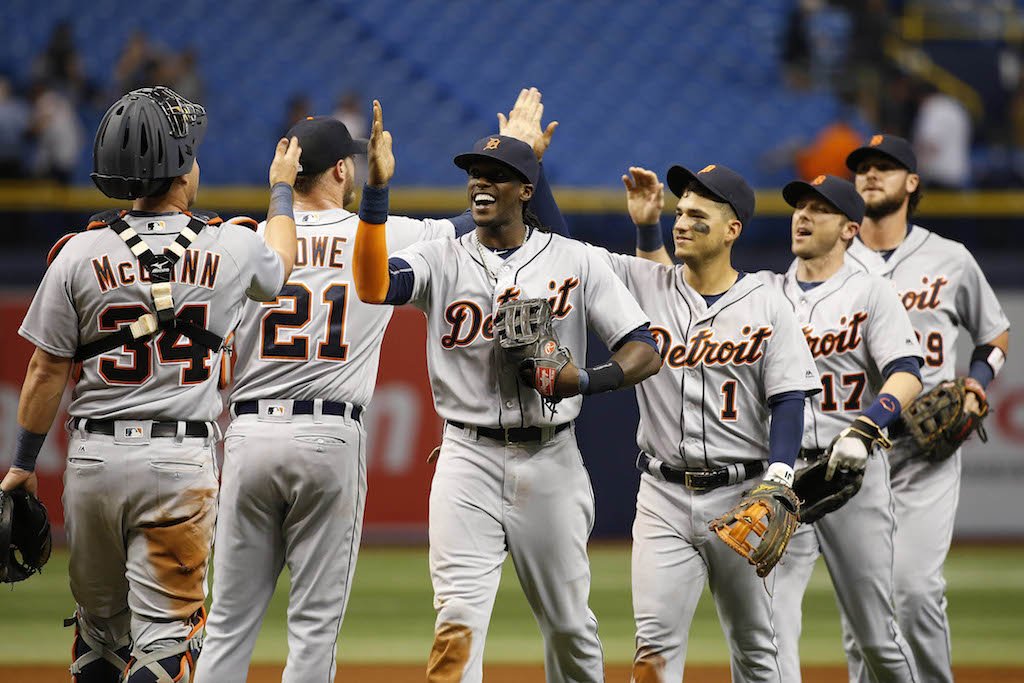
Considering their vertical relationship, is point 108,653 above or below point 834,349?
below

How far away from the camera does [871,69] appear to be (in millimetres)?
13922

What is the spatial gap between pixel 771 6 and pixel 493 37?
3418 millimetres

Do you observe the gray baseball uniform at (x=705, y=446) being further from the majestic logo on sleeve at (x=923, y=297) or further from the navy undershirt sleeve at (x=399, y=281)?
the majestic logo on sleeve at (x=923, y=297)

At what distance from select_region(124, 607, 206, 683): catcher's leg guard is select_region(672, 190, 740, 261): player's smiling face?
2164 millimetres

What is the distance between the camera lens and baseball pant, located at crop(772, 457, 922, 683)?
5.07 meters

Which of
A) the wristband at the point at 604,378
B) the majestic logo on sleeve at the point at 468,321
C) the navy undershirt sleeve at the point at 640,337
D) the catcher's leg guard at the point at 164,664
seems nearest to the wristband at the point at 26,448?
the catcher's leg guard at the point at 164,664

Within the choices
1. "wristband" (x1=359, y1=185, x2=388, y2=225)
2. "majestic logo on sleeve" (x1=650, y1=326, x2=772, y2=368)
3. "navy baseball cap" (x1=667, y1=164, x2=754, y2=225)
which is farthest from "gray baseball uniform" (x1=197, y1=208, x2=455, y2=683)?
"navy baseball cap" (x1=667, y1=164, x2=754, y2=225)

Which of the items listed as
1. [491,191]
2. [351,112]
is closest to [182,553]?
[491,191]

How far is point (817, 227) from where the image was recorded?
5.35 meters

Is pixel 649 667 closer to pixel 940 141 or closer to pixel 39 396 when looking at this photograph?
pixel 39 396

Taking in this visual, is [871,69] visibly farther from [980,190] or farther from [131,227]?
[131,227]

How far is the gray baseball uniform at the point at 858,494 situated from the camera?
5.08m

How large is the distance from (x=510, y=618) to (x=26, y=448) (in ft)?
15.0

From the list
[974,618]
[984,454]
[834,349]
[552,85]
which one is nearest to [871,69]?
[552,85]
